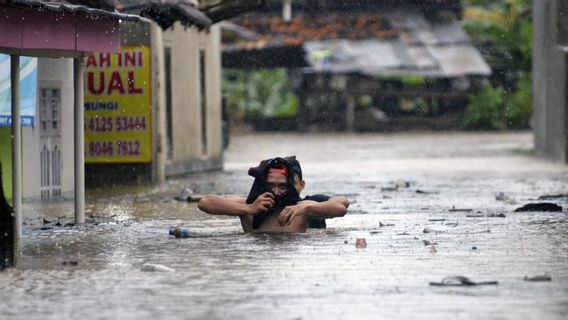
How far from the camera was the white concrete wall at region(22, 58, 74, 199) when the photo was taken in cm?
1983

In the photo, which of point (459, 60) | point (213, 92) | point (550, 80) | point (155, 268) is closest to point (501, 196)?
point (155, 268)

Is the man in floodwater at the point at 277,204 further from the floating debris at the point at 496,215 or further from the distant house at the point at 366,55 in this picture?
the distant house at the point at 366,55

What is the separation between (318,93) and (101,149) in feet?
104

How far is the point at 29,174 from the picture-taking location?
19.8 m

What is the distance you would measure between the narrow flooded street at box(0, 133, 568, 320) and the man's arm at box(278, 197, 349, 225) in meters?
0.21

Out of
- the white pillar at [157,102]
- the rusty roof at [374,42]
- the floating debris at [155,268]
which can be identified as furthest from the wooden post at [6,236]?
the rusty roof at [374,42]

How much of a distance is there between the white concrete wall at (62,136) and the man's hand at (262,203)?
6925 mm

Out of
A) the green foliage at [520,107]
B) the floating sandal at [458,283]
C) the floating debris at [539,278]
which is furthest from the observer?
the green foliage at [520,107]

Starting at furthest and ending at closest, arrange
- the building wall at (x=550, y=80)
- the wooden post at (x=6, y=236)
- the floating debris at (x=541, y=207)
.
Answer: the building wall at (x=550, y=80), the floating debris at (x=541, y=207), the wooden post at (x=6, y=236)

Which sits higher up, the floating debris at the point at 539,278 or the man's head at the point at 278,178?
the man's head at the point at 278,178

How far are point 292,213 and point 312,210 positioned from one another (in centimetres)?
19

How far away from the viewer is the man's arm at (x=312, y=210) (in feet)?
44.5

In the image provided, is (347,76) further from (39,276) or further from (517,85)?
(39,276)

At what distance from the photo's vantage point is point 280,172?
1347cm
